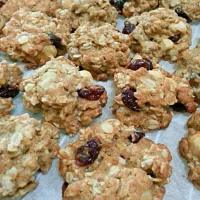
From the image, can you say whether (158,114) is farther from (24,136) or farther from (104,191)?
(24,136)

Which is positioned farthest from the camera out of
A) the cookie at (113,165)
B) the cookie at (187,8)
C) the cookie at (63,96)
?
the cookie at (187,8)

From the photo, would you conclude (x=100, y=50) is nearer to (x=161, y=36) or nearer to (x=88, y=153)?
(x=161, y=36)

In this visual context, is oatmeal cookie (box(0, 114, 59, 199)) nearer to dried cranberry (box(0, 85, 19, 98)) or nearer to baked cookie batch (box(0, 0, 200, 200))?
baked cookie batch (box(0, 0, 200, 200))

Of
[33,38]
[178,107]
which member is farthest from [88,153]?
[33,38]

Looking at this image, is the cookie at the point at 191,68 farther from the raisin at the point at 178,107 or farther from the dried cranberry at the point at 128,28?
the dried cranberry at the point at 128,28

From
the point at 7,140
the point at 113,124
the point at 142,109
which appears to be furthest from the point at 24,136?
the point at 142,109

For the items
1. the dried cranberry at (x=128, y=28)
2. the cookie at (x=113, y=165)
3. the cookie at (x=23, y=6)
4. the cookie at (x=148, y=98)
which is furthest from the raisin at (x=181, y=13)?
the cookie at (x=113, y=165)
